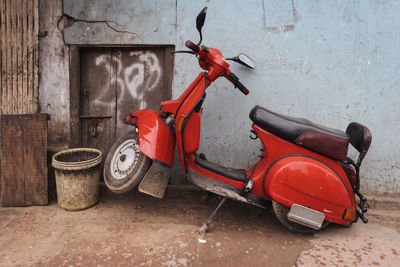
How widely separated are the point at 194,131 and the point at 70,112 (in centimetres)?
187

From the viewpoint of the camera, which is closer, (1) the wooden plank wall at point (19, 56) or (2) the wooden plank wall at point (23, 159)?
(2) the wooden plank wall at point (23, 159)

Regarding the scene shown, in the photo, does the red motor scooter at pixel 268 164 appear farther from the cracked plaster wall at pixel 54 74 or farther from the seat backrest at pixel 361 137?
the cracked plaster wall at pixel 54 74

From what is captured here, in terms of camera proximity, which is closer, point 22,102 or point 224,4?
point 224,4

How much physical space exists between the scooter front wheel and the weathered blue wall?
3.01 ft

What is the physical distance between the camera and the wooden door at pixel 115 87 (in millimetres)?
3641

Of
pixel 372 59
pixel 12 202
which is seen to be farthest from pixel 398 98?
pixel 12 202

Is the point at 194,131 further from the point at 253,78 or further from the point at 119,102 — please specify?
the point at 119,102

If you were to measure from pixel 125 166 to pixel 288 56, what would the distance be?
224 centimetres

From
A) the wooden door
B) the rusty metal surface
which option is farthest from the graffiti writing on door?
the rusty metal surface

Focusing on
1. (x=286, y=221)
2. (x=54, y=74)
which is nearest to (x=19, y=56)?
(x=54, y=74)

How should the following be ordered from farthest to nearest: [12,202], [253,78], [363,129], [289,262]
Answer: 1. [253,78]
2. [12,202]
3. [363,129]
4. [289,262]

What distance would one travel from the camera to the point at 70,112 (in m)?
3.70

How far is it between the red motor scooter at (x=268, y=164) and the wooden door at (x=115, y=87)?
75cm

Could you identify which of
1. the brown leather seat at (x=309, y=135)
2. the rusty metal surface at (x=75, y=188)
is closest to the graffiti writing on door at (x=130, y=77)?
the rusty metal surface at (x=75, y=188)
